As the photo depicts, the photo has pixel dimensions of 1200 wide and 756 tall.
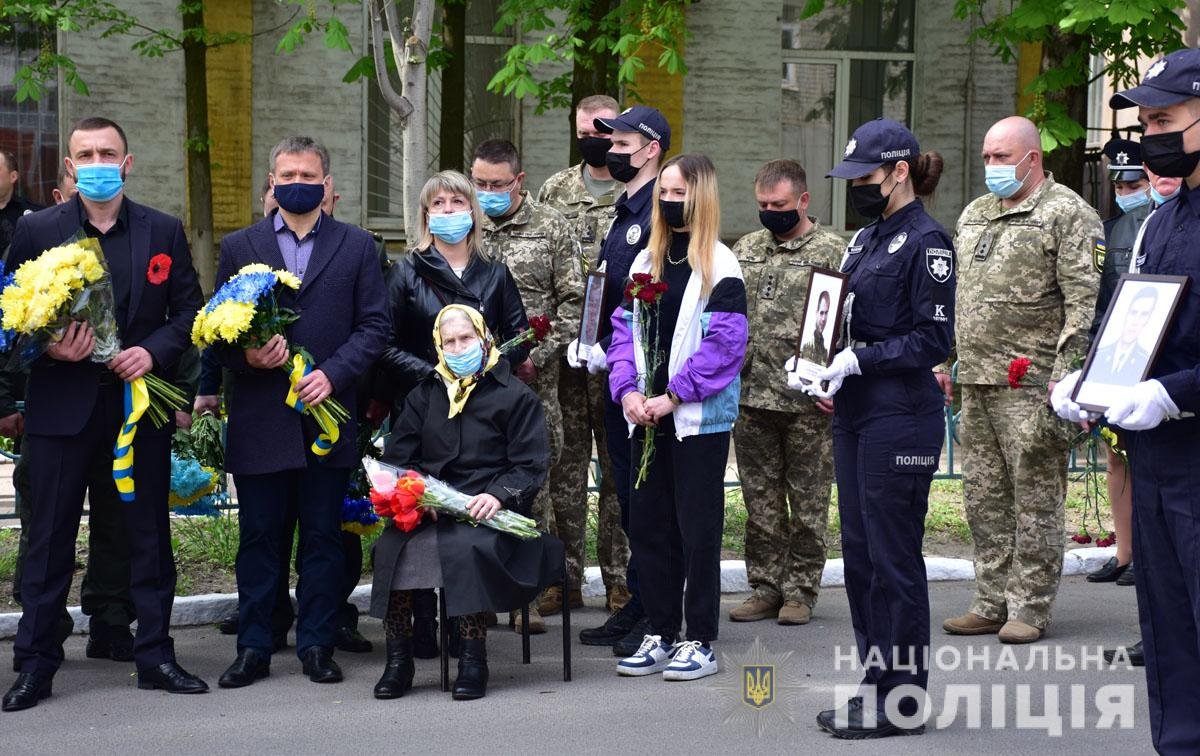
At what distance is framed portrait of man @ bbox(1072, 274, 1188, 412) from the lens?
4434 mm

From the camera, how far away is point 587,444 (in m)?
7.87

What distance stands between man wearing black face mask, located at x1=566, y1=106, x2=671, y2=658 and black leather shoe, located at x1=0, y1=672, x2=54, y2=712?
252cm

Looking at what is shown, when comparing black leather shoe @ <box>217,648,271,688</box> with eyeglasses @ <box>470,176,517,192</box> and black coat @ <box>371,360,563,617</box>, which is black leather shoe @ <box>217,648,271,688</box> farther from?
eyeglasses @ <box>470,176,517,192</box>

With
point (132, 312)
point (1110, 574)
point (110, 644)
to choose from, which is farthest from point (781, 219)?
point (110, 644)

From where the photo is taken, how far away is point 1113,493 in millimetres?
8789

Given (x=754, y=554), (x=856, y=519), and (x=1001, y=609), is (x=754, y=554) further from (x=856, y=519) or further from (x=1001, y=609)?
(x=856, y=519)

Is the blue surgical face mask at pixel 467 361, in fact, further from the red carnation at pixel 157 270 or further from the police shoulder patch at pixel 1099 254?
the police shoulder patch at pixel 1099 254

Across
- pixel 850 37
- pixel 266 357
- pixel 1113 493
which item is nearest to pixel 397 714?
pixel 266 357

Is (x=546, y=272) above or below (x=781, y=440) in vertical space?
above

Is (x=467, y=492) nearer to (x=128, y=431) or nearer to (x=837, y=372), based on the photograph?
(x=128, y=431)

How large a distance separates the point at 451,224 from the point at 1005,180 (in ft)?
8.66

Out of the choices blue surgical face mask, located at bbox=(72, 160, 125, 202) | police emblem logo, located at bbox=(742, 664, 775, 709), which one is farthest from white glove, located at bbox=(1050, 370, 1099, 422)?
blue surgical face mask, located at bbox=(72, 160, 125, 202)

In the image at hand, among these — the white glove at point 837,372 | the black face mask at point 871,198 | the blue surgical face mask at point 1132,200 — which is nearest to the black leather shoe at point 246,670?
the white glove at point 837,372

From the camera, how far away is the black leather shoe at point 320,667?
21.4 ft
